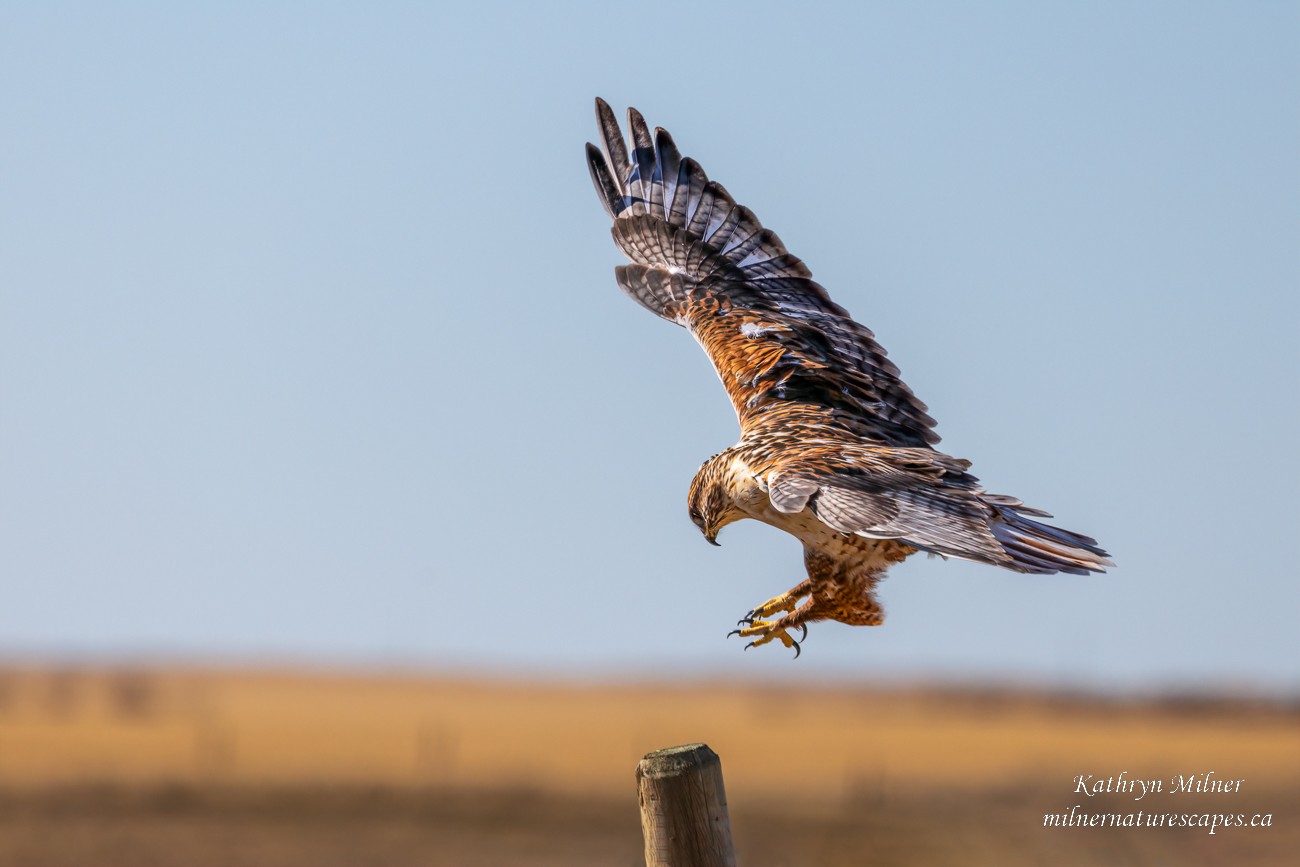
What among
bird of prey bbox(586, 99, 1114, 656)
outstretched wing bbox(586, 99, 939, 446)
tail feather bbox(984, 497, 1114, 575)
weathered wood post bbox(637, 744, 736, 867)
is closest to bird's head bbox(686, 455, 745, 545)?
bird of prey bbox(586, 99, 1114, 656)

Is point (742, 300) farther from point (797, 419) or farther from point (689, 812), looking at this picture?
point (689, 812)

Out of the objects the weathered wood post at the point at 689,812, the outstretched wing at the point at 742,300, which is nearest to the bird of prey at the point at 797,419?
the outstretched wing at the point at 742,300

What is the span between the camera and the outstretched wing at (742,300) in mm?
9016

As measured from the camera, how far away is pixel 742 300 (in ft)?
32.7

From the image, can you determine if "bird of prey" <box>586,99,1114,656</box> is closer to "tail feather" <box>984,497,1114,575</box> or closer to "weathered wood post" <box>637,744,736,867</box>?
"tail feather" <box>984,497,1114,575</box>

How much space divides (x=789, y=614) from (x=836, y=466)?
687 millimetres

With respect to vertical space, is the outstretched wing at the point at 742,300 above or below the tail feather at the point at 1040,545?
above

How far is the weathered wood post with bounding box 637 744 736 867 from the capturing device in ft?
18.9

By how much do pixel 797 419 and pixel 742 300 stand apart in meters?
1.48

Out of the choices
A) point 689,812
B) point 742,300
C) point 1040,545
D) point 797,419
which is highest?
point 742,300

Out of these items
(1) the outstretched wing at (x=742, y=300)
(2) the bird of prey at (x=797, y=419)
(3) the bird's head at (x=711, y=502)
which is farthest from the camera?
(1) the outstretched wing at (x=742, y=300)

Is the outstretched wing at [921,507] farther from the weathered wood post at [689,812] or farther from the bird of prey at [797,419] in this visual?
the weathered wood post at [689,812]

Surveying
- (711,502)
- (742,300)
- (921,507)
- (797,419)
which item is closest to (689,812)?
(921,507)

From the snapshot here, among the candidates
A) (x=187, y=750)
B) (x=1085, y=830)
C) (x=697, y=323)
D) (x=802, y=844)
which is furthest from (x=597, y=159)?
(x=187, y=750)
